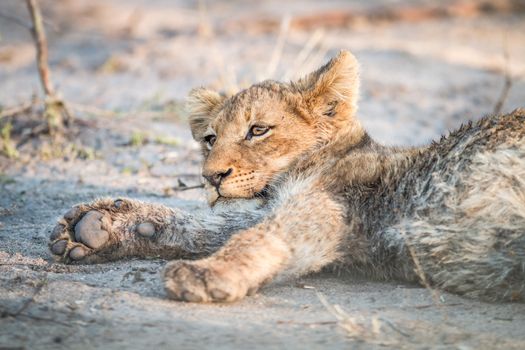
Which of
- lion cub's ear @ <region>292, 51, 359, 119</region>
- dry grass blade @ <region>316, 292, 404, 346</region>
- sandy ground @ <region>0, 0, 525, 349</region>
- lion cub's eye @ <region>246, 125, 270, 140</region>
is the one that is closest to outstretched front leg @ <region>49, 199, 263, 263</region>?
sandy ground @ <region>0, 0, 525, 349</region>

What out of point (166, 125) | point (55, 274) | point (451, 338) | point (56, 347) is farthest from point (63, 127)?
point (451, 338)

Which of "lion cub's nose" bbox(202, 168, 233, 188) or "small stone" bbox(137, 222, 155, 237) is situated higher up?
"lion cub's nose" bbox(202, 168, 233, 188)

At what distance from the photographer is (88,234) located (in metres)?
4.17

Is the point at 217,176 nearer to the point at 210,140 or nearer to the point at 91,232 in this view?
the point at 210,140

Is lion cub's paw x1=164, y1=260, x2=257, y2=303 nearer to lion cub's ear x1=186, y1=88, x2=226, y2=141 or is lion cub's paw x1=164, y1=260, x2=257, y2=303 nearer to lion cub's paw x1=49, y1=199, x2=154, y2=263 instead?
lion cub's paw x1=49, y1=199, x2=154, y2=263

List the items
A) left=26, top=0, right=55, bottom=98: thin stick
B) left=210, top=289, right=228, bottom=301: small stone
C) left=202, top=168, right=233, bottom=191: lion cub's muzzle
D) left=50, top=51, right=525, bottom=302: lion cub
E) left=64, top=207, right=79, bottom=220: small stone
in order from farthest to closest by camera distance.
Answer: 1. left=26, top=0, right=55, bottom=98: thin stick
2. left=202, top=168, right=233, bottom=191: lion cub's muzzle
3. left=64, top=207, right=79, bottom=220: small stone
4. left=50, top=51, right=525, bottom=302: lion cub
5. left=210, top=289, right=228, bottom=301: small stone

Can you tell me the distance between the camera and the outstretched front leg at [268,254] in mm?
3584

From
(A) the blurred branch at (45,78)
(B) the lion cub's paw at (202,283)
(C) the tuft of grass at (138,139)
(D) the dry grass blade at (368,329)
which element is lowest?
(D) the dry grass blade at (368,329)

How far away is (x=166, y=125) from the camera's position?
8180 millimetres

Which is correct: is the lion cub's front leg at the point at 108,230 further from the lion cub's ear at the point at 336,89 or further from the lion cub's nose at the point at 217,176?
the lion cub's ear at the point at 336,89

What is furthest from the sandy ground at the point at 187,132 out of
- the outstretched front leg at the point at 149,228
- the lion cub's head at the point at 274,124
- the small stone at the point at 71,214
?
the lion cub's head at the point at 274,124

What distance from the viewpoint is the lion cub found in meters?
3.75

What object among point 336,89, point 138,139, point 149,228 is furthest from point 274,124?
point 138,139

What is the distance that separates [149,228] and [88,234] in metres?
0.36
